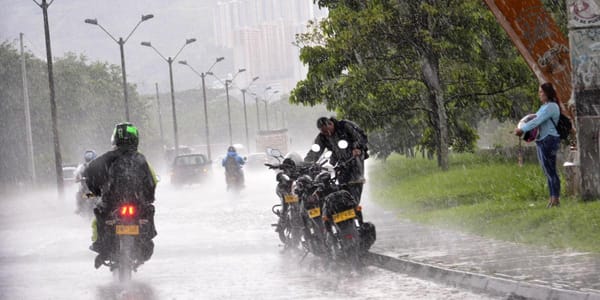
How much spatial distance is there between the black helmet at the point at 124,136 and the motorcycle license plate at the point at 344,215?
7.92 ft

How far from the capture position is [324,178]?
42.9 ft

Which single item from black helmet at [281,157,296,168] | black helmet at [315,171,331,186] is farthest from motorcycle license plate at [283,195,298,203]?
black helmet at [315,171,331,186]

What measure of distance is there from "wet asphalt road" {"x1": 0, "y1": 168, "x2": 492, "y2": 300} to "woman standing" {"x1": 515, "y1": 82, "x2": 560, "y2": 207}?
127 inches

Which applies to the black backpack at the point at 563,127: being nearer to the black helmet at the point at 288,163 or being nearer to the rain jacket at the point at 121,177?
the black helmet at the point at 288,163

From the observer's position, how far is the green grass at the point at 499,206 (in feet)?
42.5

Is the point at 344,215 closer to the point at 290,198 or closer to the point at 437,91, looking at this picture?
the point at 290,198

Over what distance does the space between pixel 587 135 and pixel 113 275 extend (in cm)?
649

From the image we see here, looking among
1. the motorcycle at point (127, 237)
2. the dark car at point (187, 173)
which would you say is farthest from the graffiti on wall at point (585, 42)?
the dark car at point (187, 173)

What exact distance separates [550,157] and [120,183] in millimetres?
Result: 5560

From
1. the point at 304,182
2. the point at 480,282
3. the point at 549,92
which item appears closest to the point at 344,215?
the point at 304,182

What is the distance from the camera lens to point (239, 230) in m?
20.5

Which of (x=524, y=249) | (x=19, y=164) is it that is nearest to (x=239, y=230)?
(x=524, y=249)

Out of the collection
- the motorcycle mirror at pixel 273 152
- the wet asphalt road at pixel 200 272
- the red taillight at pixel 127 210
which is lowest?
the wet asphalt road at pixel 200 272

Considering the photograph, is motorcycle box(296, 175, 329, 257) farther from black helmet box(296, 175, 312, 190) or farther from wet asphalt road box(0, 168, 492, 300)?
wet asphalt road box(0, 168, 492, 300)
